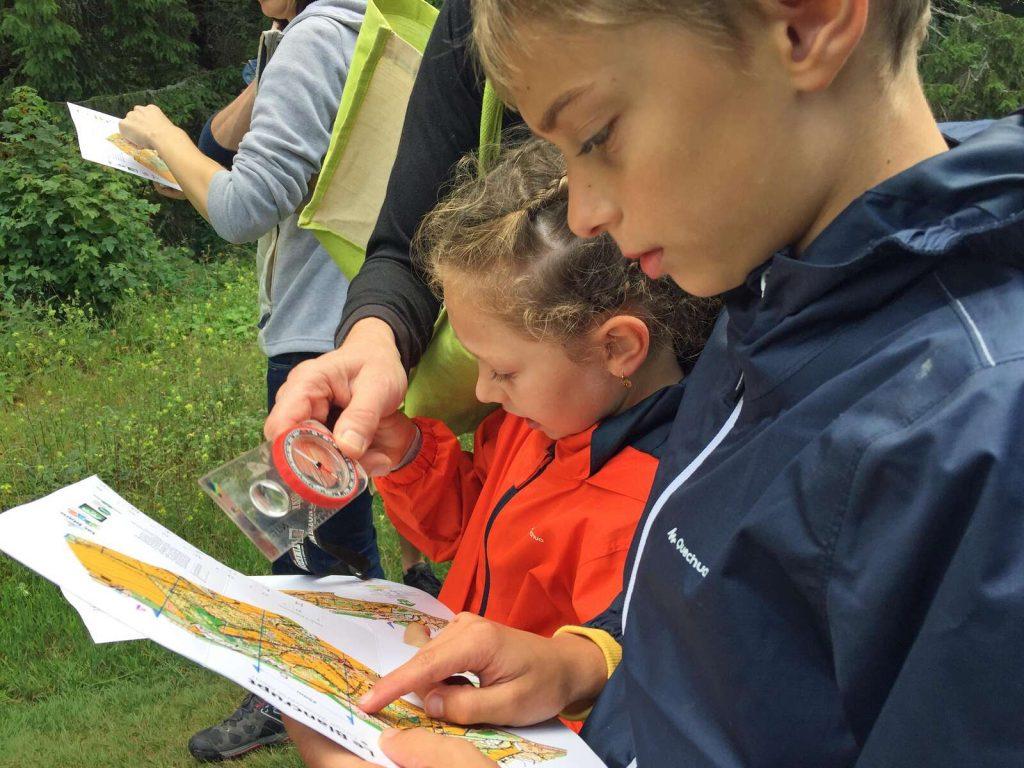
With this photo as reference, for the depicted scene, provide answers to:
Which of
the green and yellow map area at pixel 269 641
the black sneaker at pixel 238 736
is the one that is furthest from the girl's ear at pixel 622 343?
the black sneaker at pixel 238 736

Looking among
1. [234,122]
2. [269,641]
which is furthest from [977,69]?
[269,641]

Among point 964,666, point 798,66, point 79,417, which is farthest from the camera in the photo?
point 79,417

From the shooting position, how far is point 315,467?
169 cm

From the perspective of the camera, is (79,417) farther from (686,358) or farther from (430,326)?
(686,358)

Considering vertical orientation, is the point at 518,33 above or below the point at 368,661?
above

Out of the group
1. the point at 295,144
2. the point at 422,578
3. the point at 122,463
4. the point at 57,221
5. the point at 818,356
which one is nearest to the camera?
the point at 818,356

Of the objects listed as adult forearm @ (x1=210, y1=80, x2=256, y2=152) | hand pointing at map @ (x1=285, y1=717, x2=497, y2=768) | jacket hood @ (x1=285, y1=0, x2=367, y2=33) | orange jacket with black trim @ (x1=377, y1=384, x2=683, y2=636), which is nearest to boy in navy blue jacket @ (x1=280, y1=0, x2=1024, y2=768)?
hand pointing at map @ (x1=285, y1=717, x2=497, y2=768)

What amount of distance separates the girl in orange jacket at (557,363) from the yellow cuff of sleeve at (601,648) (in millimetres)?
113

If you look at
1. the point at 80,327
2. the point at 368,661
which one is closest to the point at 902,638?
the point at 368,661

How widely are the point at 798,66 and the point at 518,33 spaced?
11.6 inches

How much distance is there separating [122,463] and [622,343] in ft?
12.4

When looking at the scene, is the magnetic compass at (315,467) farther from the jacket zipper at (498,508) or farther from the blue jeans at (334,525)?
the blue jeans at (334,525)

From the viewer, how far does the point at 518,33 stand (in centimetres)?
106

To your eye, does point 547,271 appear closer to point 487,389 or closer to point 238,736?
point 487,389
